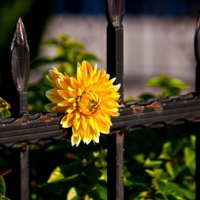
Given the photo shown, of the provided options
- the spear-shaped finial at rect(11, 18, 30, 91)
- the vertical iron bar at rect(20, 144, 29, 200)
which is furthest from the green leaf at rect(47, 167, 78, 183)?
the spear-shaped finial at rect(11, 18, 30, 91)

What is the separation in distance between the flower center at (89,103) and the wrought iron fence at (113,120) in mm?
83

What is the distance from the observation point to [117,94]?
1.59 meters

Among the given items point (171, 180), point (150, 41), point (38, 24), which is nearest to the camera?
point (171, 180)

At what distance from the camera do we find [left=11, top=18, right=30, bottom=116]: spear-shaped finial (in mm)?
1583

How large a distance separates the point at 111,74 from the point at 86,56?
0.70m

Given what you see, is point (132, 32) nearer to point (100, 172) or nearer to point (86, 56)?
point (86, 56)

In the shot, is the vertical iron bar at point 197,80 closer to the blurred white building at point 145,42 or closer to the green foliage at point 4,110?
the green foliage at point 4,110

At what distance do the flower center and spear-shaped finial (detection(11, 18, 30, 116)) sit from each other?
0.13 m

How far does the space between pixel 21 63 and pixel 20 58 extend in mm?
11

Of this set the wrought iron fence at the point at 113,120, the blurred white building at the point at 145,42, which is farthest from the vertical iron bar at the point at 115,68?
the blurred white building at the point at 145,42

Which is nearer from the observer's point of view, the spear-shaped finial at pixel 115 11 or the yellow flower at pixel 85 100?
the yellow flower at pixel 85 100

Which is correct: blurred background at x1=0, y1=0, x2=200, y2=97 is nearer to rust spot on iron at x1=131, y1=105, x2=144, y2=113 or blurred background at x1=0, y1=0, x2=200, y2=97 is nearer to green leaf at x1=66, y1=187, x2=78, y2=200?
green leaf at x1=66, y1=187, x2=78, y2=200


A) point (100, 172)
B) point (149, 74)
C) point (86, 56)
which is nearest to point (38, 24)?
point (149, 74)

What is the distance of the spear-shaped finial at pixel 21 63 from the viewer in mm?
1583
